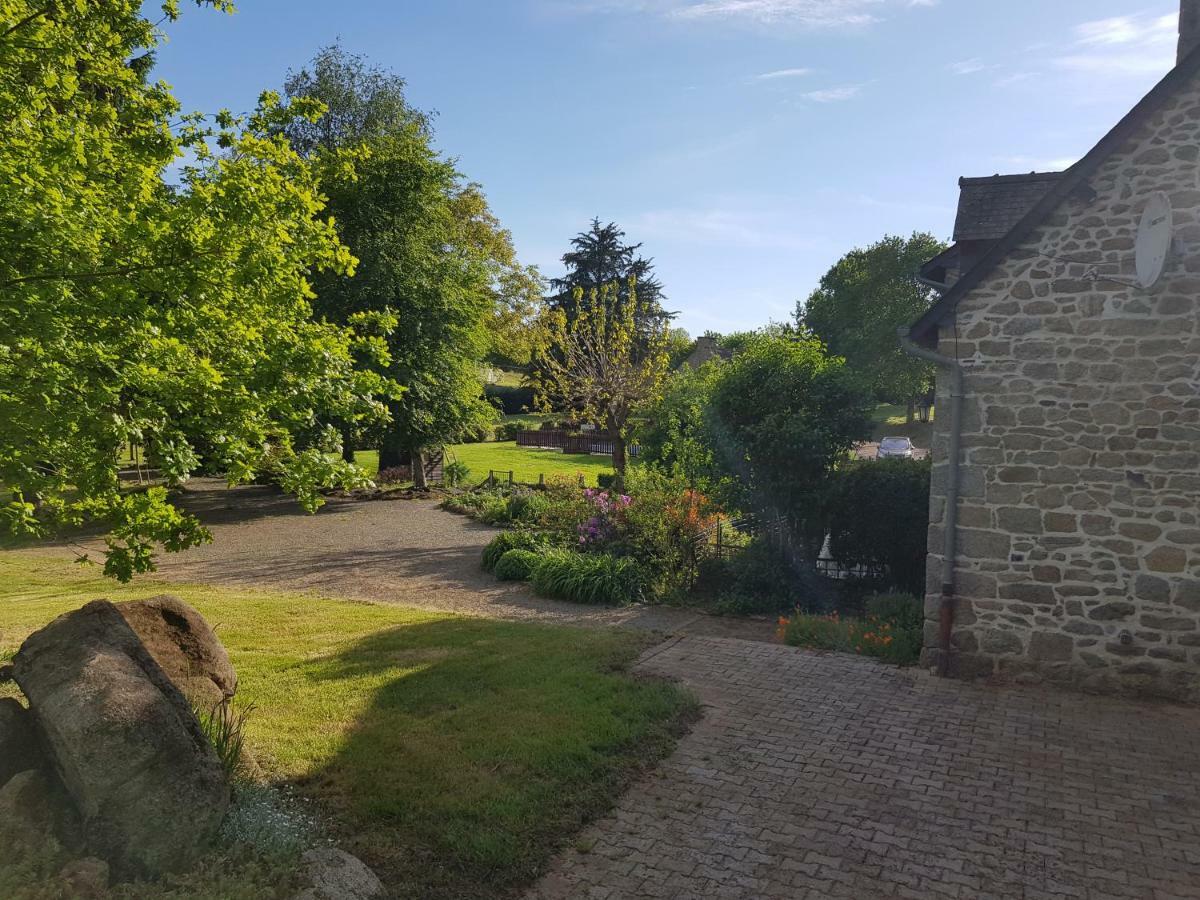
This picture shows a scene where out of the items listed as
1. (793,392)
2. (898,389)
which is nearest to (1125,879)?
(793,392)

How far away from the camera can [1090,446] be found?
812 cm

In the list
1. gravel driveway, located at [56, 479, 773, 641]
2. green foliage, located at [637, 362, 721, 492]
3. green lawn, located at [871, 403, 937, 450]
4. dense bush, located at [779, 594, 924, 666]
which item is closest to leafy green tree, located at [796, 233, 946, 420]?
green lawn, located at [871, 403, 937, 450]

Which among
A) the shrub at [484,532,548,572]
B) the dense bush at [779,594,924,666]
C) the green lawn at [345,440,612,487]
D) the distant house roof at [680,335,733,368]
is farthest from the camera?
the distant house roof at [680,335,733,368]

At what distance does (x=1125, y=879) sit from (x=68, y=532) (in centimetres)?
2131

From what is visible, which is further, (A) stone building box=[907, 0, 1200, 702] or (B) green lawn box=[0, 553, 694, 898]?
(A) stone building box=[907, 0, 1200, 702]

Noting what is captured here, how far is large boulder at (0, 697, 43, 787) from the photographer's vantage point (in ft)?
14.9

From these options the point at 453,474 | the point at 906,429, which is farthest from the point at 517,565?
the point at 906,429

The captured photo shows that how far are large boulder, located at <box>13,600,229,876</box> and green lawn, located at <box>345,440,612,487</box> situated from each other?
72.8 feet

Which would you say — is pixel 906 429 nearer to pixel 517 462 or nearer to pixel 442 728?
pixel 517 462

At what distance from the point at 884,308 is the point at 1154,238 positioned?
39.1 meters

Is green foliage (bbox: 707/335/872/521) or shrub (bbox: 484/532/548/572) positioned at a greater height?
green foliage (bbox: 707/335/872/521)

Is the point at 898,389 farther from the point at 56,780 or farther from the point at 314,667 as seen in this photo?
the point at 56,780

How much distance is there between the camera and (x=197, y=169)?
6883 millimetres

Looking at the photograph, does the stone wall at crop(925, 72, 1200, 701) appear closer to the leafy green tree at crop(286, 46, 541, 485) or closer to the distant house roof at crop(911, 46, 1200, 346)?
the distant house roof at crop(911, 46, 1200, 346)
